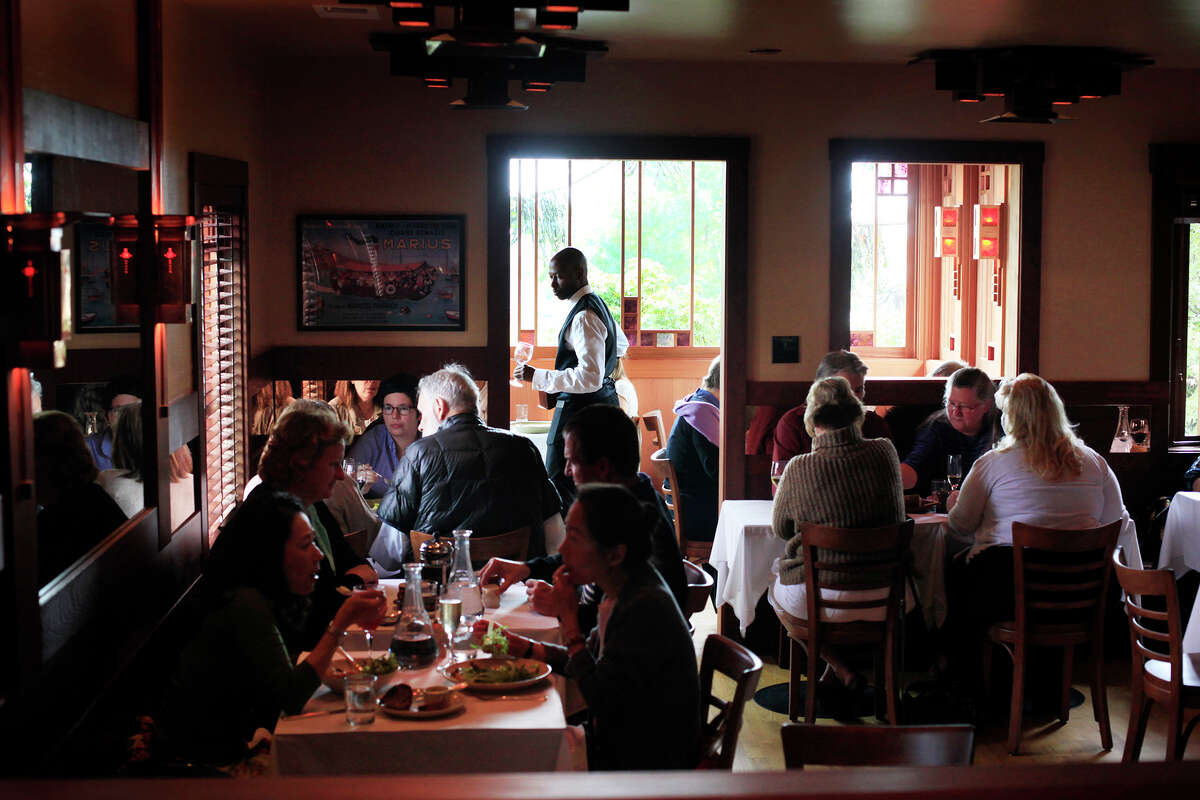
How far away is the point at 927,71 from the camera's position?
21.6ft

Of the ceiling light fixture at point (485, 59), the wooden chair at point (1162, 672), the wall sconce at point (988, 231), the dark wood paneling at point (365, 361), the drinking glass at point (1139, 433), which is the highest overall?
the ceiling light fixture at point (485, 59)

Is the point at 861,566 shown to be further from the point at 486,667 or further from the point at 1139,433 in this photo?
the point at 1139,433

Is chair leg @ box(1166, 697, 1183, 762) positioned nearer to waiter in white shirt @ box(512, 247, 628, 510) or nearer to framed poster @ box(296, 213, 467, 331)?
waiter in white shirt @ box(512, 247, 628, 510)

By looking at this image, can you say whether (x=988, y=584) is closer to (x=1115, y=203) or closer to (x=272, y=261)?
(x=1115, y=203)

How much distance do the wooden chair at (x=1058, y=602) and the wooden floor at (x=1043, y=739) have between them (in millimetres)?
77

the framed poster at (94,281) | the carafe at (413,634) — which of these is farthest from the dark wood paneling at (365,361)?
the carafe at (413,634)

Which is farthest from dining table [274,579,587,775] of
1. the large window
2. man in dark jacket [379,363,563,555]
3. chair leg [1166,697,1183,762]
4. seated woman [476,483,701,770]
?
the large window

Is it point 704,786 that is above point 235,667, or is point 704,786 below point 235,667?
above

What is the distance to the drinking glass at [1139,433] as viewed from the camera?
264 inches

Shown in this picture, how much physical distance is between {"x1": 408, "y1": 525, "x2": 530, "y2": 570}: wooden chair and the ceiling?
208 centimetres

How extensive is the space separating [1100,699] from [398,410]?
3.26 m

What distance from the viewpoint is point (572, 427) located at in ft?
11.7

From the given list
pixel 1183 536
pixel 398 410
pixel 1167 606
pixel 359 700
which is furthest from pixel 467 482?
pixel 1183 536

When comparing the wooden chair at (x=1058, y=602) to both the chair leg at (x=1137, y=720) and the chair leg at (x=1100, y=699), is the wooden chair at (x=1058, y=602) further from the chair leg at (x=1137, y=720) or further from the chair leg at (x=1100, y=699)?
the chair leg at (x=1137, y=720)
